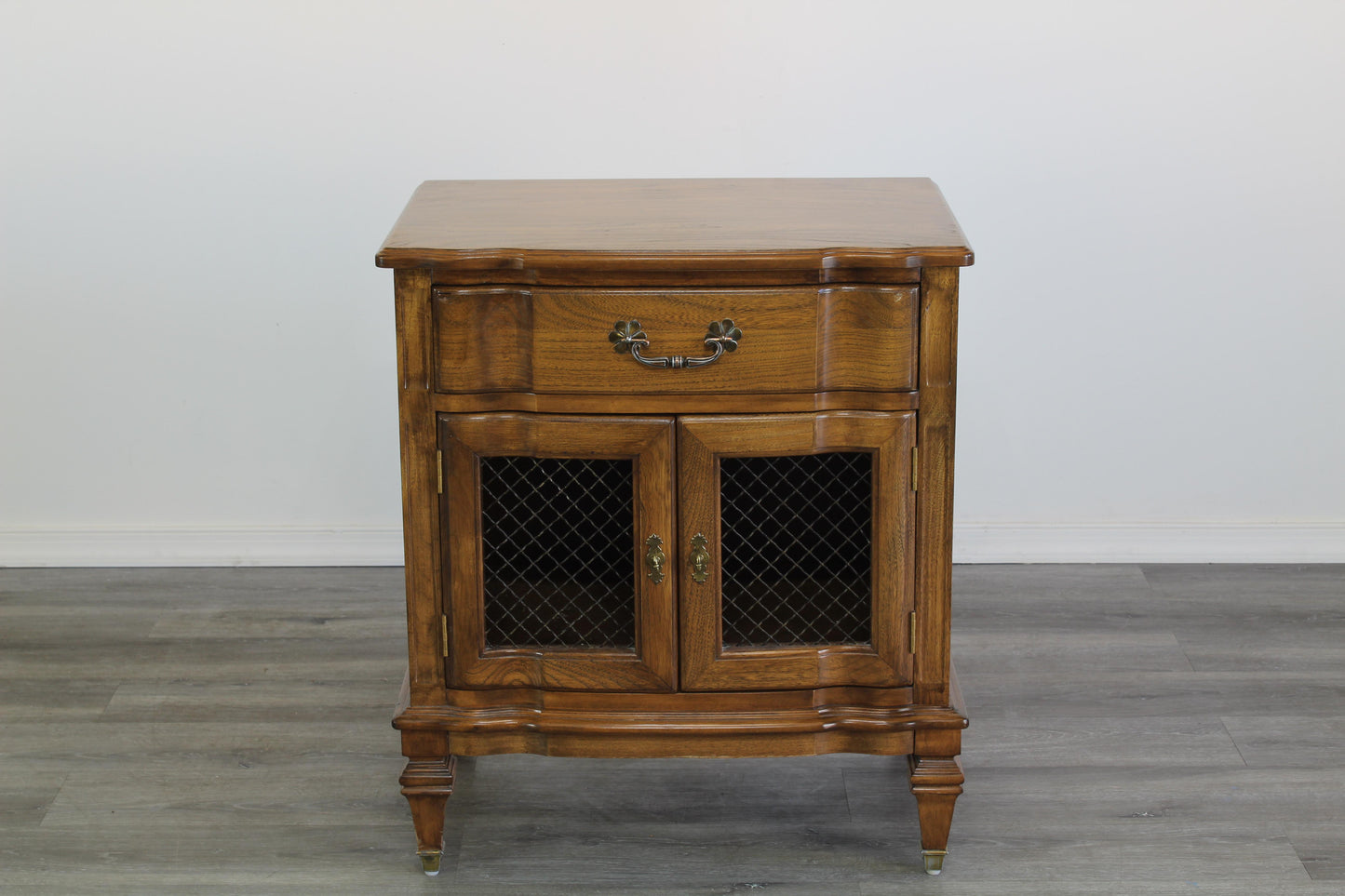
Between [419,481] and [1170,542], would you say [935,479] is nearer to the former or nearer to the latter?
[419,481]

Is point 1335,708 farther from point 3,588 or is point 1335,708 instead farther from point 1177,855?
point 3,588

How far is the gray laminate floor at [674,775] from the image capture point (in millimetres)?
1953

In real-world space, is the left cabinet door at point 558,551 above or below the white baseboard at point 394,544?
above

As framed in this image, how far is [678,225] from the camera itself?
72.4 inches

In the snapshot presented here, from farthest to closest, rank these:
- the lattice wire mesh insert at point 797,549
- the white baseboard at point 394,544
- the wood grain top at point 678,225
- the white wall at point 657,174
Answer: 1. the white baseboard at point 394,544
2. the white wall at point 657,174
3. the lattice wire mesh insert at point 797,549
4. the wood grain top at point 678,225

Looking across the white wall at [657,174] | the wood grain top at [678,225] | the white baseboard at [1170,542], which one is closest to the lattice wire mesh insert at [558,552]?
the wood grain top at [678,225]

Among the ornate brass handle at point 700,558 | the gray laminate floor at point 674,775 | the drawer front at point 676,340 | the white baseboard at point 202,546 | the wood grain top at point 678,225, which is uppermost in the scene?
the wood grain top at point 678,225

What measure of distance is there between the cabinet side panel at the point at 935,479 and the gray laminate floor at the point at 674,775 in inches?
11.8

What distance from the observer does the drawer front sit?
173cm

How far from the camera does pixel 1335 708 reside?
2.31 metres

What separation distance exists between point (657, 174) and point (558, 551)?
1.02 m

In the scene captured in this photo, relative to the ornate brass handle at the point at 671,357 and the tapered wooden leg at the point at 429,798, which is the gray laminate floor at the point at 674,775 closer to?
the tapered wooden leg at the point at 429,798

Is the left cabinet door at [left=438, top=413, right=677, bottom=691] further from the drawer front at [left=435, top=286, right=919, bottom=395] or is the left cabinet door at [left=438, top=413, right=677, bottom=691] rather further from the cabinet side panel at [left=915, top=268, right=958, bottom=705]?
the cabinet side panel at [left=915, top=268, right=958, bottom=705]

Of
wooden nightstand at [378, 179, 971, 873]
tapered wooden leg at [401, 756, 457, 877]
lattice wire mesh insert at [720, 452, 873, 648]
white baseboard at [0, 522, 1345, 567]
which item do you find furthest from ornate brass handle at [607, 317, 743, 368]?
white baseboard at [0, 522, 1345, 567]
